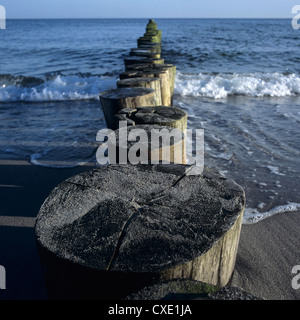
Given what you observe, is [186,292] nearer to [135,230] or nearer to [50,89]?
[135,230]

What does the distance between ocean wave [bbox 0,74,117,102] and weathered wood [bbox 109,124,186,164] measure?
6.96 metres

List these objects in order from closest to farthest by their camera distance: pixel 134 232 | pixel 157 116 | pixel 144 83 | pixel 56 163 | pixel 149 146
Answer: pixel 134 232 → pixel 149 146 → pixel 157 116 → pixel 144 83 → pixel 56 163

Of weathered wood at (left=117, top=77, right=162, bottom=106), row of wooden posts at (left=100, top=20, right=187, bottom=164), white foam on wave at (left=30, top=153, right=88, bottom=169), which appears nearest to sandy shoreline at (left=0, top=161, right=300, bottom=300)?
white foam on wave at (left=30, top=153, right=88, bottom=169)

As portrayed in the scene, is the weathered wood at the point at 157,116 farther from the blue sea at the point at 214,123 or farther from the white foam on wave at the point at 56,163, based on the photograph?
the white foam on wave at the point at 56,163

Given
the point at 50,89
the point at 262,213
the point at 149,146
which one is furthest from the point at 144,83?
the point at 50,89

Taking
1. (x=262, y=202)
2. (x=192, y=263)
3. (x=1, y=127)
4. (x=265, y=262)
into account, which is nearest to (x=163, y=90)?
(x=262, y=202)

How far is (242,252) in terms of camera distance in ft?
8.82

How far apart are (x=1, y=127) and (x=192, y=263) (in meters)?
5.96

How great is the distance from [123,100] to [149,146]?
1.29 m

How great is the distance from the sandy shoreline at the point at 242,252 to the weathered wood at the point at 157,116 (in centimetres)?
119

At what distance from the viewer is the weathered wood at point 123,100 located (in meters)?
3.44
